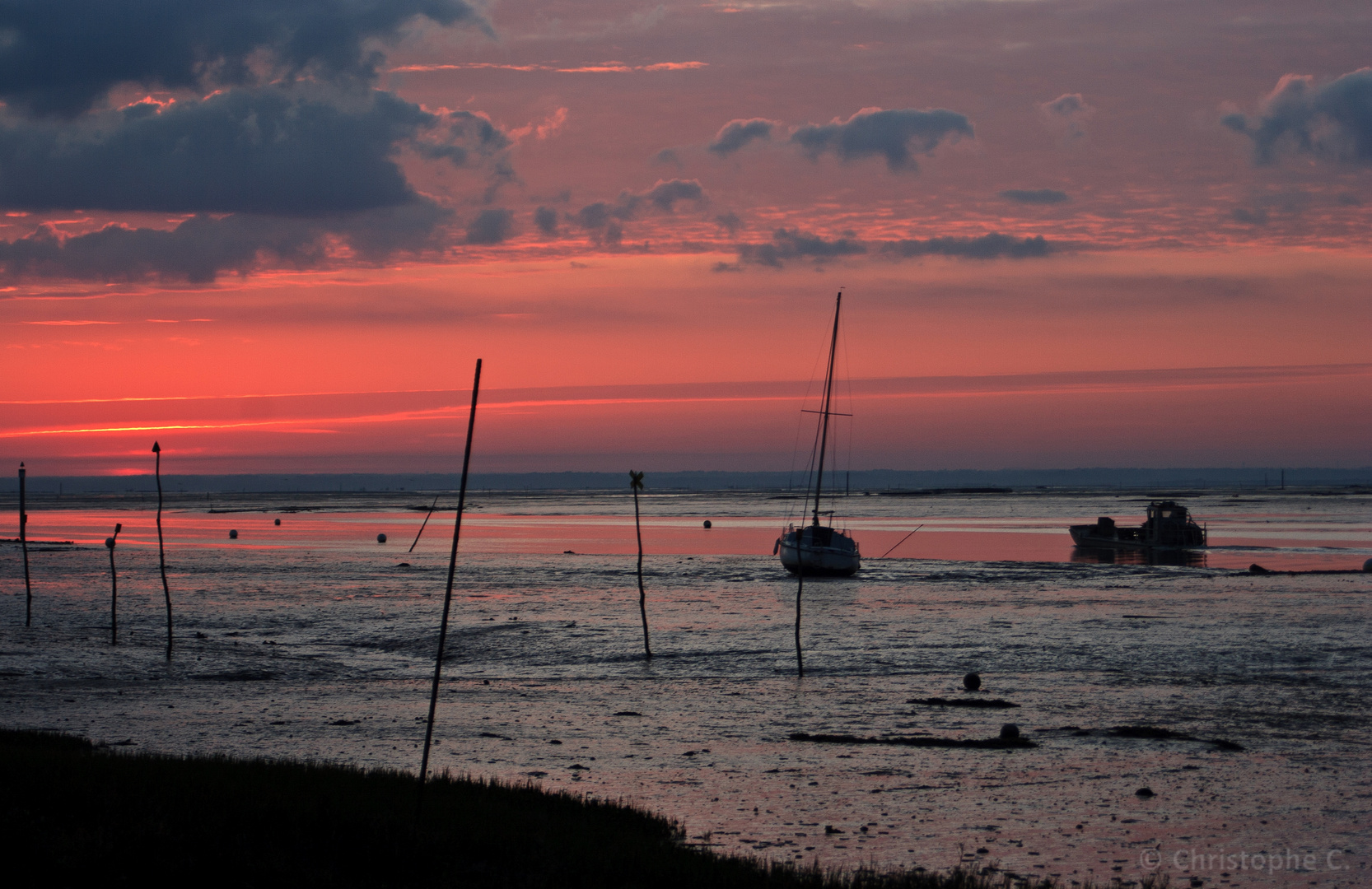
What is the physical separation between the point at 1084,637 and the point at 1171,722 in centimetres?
1252

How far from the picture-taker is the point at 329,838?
34.1 feet

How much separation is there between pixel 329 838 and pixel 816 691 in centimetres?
1320

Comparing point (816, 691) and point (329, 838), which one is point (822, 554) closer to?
point (816, 691)

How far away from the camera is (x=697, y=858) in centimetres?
1038

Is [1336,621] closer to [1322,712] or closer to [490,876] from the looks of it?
[1322,712]

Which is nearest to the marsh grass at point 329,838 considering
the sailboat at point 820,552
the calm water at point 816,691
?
the calm water at point 816,691

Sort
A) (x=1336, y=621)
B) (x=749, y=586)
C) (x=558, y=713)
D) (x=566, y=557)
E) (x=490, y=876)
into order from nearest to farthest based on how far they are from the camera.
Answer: (x=490, y=876)
(x=558, y=713)
(x=1336, y=621)
(x=749, y=586)
(x=566, y=557)

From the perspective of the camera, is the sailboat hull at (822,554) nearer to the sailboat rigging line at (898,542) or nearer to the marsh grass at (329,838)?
the sailboat rigging line at (898,542)

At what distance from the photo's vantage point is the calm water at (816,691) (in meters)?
12.6

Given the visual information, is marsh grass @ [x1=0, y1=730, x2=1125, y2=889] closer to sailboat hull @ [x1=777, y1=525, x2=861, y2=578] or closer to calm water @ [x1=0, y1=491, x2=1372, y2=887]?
calm water @ [x1=0, y1=491, x2=1372, y2=887]

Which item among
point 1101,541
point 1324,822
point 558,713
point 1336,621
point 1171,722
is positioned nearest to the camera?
point 1324,822

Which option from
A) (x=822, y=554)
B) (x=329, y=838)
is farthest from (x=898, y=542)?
(x=329, y=838)

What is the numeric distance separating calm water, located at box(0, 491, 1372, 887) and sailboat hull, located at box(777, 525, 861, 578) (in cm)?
139

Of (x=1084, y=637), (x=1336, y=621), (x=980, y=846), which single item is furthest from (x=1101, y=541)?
(x=980, y=846)
